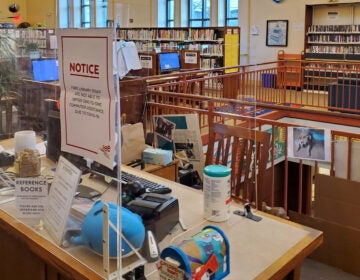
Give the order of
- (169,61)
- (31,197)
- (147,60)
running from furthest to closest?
(169,61), (147,60), (31,197)

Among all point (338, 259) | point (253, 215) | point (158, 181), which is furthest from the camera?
point (338, 259)

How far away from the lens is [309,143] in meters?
2.83

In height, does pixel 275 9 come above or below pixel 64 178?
above

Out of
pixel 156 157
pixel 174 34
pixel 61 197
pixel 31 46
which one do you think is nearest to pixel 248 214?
pixel 61 197

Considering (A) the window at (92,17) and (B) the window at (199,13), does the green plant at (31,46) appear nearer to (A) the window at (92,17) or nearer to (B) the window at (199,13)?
(A) the window at (92,17)

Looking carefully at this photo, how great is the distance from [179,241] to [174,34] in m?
11.8

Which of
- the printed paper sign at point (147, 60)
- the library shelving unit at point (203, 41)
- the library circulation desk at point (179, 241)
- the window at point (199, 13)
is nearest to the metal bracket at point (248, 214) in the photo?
the library circulation desk at point (179, 241)

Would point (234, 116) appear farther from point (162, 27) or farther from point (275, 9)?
point (162, 27)

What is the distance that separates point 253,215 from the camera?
1721 mm

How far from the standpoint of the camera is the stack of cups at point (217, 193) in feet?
5.30

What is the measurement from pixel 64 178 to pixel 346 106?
6951mm

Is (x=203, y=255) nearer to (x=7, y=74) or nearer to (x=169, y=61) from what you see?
(x=7, y=74)

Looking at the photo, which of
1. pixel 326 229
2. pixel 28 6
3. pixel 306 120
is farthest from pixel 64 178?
pixel 28 6

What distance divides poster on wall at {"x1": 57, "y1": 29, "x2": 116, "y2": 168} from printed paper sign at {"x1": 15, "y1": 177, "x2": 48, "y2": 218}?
0.24 meters
